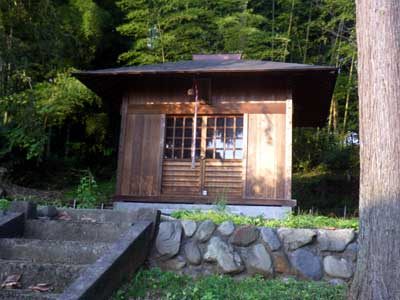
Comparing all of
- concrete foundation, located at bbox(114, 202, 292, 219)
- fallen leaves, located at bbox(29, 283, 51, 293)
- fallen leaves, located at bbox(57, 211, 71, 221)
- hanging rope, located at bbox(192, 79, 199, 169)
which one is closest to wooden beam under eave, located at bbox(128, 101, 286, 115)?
hanging rope, located at bbox(192, 79, 199, 169)

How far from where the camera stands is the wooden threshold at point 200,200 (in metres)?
7.14

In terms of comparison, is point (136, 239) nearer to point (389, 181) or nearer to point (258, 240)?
point (258, 240)

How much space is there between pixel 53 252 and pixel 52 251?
1 cm

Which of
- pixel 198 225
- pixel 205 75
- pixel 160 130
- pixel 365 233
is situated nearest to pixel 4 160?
pixel 160 130

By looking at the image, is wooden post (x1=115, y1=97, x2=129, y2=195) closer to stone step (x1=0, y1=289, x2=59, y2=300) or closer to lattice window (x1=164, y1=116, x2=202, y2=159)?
lattice window (x1=164, y1=116, x2=202, y2=159)

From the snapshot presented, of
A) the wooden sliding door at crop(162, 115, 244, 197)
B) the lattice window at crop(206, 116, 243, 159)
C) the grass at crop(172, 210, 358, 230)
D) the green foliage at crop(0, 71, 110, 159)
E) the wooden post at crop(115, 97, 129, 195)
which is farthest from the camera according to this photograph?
the green foliage at crop(0, 71, 110, 159)

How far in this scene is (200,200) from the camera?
745 cm

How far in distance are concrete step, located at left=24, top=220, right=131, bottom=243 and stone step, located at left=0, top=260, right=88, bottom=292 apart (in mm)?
781

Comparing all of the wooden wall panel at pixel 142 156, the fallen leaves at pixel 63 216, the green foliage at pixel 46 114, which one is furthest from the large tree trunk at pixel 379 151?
the green foliage at pixel 46 114

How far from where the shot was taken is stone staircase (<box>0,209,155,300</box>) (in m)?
3.45

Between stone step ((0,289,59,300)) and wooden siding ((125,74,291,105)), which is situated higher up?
wooden siding ((125,74,291,105))

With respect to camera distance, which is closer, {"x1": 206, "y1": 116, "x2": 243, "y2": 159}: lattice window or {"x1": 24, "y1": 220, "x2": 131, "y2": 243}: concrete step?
{"x1": 24, "y1": 220, "x2": 131, "y2": 243}: concrete step

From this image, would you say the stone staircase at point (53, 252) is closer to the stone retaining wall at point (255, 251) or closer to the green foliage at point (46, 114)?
the stone retaining wall at point (255, 251)

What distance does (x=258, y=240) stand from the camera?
4.52 meters
